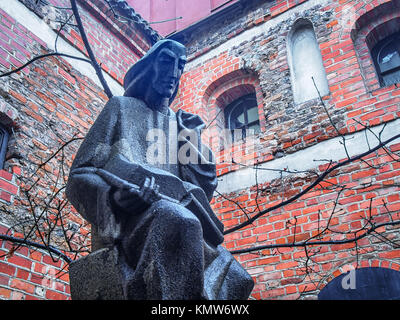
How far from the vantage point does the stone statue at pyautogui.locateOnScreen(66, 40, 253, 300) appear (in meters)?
1.69

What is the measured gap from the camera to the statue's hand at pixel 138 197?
1784 mm

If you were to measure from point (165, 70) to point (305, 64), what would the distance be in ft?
15.0

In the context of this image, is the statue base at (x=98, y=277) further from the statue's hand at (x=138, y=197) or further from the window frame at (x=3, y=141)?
the window frame at (x=3, y=141)

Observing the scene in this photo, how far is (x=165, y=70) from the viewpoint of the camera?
2375 millimetres

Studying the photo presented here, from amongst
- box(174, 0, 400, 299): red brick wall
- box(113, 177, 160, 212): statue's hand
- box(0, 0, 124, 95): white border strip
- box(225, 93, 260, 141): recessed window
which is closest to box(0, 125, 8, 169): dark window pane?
box(0, 0, 124, 95): white border strip

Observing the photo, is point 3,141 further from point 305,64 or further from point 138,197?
point 305,64

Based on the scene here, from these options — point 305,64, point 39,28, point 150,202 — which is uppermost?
point 305,64

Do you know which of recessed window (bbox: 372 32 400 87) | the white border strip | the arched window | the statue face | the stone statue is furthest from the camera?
the arched window

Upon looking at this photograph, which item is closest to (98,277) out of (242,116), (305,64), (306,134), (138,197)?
(138,197)

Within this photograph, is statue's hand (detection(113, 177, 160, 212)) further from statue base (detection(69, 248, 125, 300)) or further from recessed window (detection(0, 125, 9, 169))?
recessed window (detection(0, 125, 9, 169))

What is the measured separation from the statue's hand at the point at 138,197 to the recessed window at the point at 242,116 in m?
4.99

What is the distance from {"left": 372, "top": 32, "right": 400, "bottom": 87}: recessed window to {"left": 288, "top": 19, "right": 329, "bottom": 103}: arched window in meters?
0.77

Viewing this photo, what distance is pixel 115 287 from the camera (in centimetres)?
172
